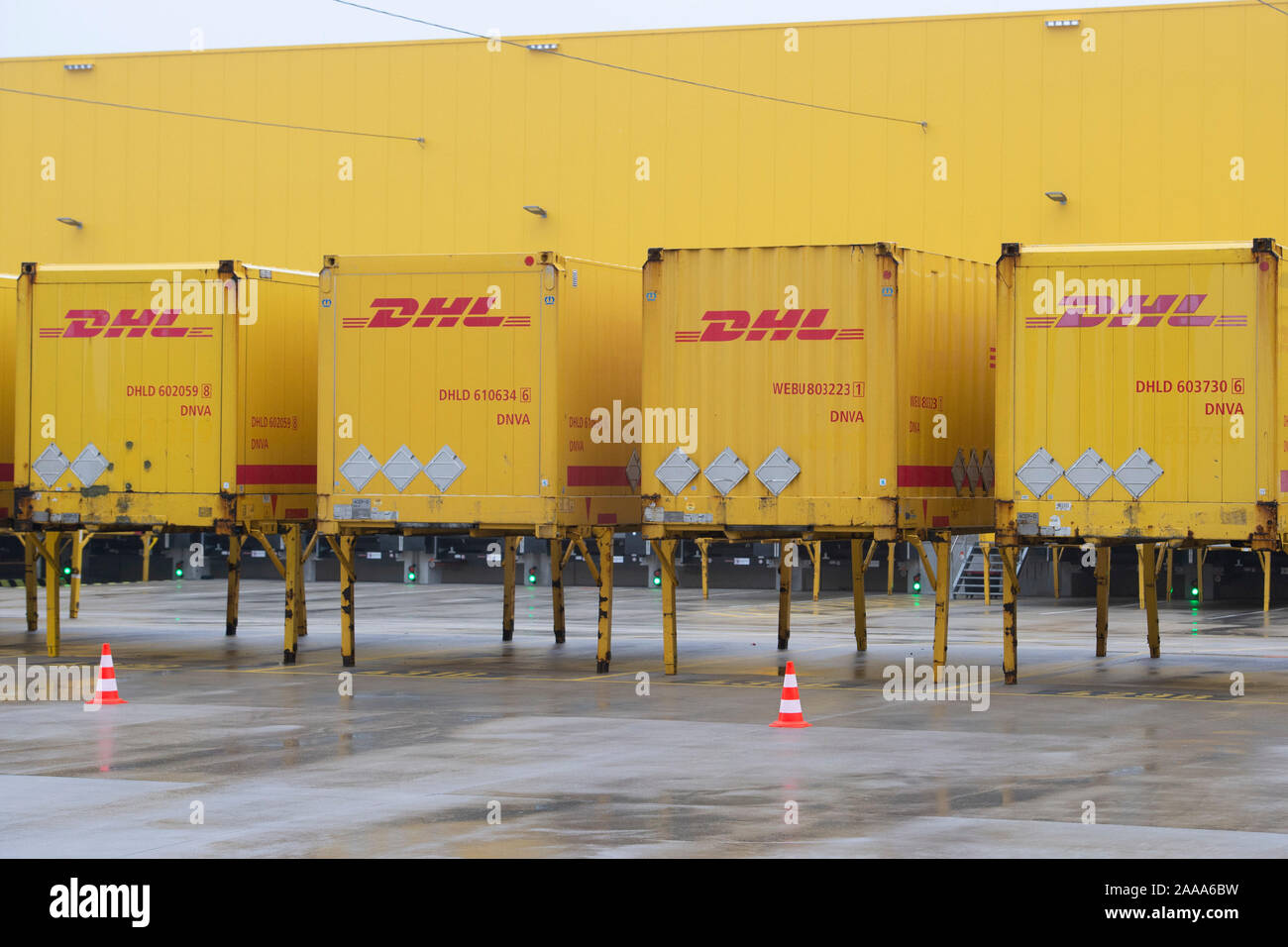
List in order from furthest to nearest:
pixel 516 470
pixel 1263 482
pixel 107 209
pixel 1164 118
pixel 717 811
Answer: pixel 107 209 < pixel 1164 118 < pixel 516 470 < pixel 1263 482 < pixel 717 811

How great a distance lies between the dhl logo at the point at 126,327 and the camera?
2127cm

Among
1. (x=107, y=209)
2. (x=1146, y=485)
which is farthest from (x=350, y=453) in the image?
(x=107, y=209)

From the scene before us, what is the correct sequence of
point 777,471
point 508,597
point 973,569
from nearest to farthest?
point 777,471 < point 508,597 < point 973,569

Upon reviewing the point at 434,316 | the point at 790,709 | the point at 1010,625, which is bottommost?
the point at 790,709

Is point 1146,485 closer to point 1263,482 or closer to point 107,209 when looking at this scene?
point 1263,482

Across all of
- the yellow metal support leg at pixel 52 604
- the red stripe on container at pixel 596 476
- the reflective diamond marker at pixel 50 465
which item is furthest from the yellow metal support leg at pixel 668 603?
the yellow metal support leg at pixel 52 604

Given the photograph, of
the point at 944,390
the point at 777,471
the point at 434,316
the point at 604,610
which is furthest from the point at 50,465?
the point at 944,390

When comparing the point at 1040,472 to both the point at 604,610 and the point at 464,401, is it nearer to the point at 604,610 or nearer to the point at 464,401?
the point at 604,610

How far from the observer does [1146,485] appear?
1833 cm

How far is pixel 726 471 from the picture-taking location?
19656 mm

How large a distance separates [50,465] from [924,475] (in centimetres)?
1008

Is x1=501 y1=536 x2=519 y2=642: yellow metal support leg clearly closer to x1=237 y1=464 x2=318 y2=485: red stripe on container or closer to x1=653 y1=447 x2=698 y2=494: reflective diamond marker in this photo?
x1=237 y1=464 x2=318 y2=485: red stripe on container

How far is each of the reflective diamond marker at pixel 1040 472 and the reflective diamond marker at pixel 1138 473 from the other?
0.61 meters
